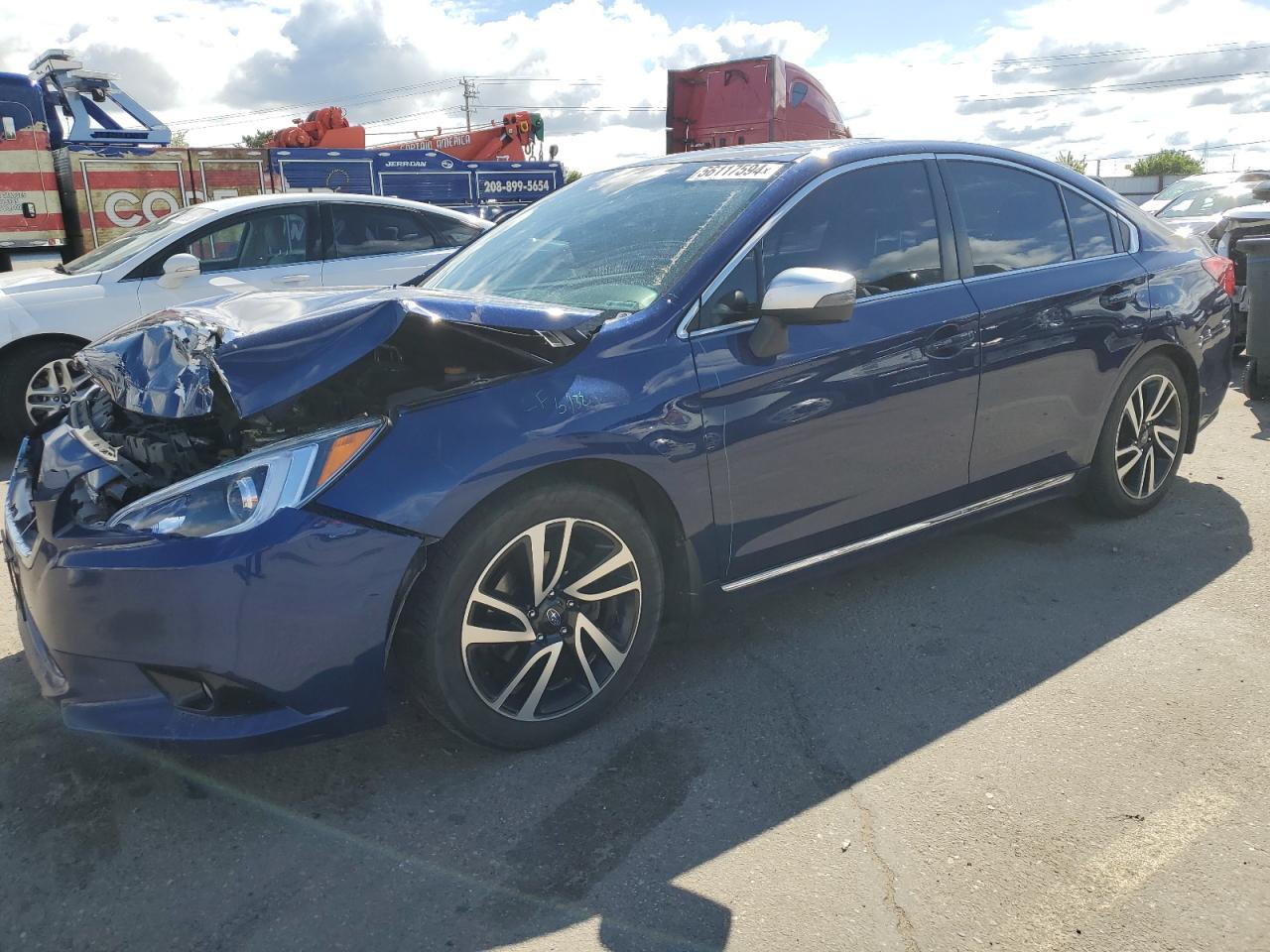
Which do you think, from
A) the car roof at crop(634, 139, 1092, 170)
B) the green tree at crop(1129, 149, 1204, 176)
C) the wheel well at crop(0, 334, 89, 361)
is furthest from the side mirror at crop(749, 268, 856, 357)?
the green tree at crop(1129, 149, 1204, 176)

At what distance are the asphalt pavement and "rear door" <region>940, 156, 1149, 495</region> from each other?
2.45ft

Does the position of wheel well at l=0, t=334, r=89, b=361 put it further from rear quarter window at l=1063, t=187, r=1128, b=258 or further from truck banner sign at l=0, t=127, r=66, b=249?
rear quarter window at l=1063, t=187, r=1128, b=258

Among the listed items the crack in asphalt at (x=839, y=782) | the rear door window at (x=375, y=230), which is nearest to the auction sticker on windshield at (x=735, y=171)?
the crack in asphalt at (x=839, y=782)

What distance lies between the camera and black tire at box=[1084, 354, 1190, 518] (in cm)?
440

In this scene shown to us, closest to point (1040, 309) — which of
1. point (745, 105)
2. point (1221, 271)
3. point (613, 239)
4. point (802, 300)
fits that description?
point (802, 300)

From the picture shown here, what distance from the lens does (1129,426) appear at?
4.50 metres

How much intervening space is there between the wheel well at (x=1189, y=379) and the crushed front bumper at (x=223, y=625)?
3.64 metres

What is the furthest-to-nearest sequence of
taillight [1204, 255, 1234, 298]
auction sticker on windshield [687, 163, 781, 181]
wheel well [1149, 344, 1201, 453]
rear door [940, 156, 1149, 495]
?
taillight [1204, 255, 1234, 298] < wheel well [1149, 344, 1201, 453] < rear door [940, 156, 1149, 495] < auction sticker on windshield [687, 163, 781, 181]

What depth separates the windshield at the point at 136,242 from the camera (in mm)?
6848

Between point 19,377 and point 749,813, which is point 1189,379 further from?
point 19,377

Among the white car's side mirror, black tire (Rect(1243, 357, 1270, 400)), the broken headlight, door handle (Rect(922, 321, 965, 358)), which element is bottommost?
black tire (Rect(1243, 357, 1270, 400))

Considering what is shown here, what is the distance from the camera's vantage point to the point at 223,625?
93.0 inches

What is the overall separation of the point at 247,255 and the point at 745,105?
10236 millimetres

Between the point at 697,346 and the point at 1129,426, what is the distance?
8.20ft
